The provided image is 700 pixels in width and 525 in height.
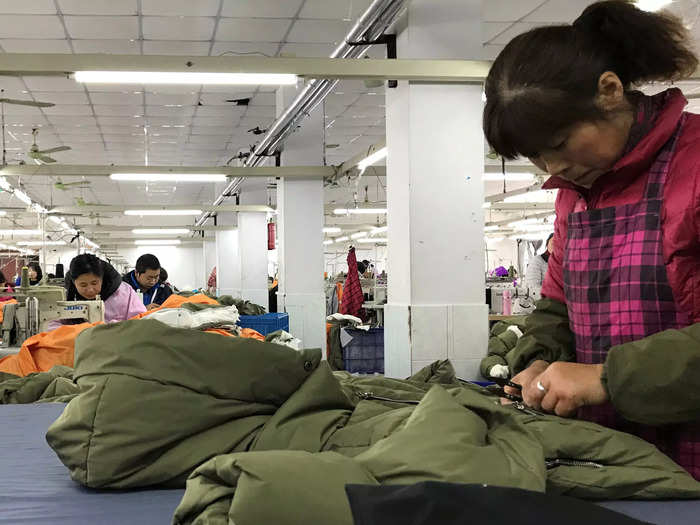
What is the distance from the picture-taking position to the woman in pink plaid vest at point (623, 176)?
1173 millimetres

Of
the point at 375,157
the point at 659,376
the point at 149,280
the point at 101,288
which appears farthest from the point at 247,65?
the point at 659,376

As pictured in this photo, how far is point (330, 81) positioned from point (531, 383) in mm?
5863

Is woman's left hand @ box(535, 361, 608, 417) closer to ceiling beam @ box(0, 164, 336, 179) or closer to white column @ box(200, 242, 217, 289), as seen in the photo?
ceiling beam @ box(0, 164, 336, 179)

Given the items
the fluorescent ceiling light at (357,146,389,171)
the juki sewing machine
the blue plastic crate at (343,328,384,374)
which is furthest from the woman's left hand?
the blue plastic crate at (343,328,384,374)

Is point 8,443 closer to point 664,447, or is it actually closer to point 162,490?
point 162,490

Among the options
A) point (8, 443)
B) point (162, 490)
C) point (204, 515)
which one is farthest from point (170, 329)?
point (8, 443)

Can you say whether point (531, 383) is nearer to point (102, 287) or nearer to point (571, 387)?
point (571, 387)

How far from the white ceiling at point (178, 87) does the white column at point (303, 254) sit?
1.22 m

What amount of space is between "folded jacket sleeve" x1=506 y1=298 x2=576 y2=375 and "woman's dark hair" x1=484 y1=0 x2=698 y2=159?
471 mm

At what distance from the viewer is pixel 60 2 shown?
20.5ft

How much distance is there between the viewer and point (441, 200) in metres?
5.12

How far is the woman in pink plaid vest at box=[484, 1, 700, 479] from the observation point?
1.17 m

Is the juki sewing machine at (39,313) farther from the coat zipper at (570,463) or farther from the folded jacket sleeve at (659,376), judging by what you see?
the folded jacket sleeve at (659,376)

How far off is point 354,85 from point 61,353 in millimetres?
5517
